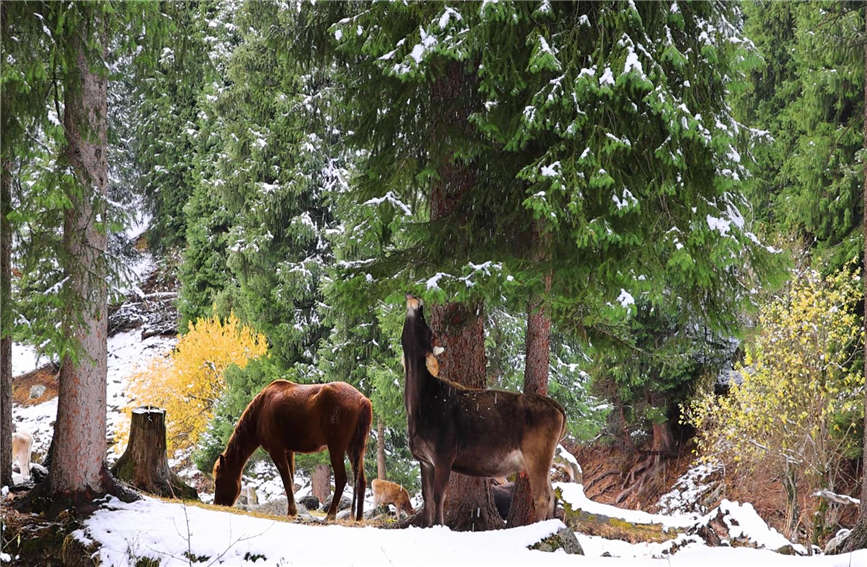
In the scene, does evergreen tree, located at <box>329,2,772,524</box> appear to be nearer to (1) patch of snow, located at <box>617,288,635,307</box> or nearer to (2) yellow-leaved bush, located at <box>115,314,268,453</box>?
(1) patch of snow, located at <box>617,288,635,307</box>

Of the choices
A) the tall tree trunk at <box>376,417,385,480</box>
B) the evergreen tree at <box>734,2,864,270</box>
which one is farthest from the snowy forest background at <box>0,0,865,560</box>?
the evergreen tree at <box>734,2,864,270</box>

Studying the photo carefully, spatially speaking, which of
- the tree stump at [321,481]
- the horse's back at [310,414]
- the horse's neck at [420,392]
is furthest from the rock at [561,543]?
the tree stump at [321,481]

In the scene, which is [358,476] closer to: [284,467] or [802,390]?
[284,467]

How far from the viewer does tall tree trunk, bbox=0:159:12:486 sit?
765 centimetres

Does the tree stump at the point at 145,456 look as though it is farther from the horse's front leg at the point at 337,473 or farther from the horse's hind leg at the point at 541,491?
Answer: the horse's hind leg at the point at 541,491

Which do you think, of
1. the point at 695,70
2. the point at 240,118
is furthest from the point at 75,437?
the point at 240,118

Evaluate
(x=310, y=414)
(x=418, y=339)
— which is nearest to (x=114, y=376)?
(x=310, y=414)

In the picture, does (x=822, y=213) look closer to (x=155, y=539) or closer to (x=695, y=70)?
(x=695, y=70)

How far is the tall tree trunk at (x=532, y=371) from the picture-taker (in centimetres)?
907

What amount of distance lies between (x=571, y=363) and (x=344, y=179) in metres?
7.07

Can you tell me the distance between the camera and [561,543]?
8.12 metres

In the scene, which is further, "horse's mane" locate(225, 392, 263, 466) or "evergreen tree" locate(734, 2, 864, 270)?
"evergreen tree" locate(734, 2, 864, 270)

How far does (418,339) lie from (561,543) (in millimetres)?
2465

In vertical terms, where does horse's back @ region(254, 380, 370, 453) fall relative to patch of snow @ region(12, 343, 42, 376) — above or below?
above
